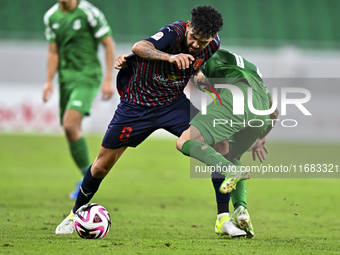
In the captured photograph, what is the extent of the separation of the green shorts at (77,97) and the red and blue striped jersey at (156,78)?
214 cm

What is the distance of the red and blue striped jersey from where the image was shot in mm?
4301

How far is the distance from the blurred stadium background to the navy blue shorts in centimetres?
1085

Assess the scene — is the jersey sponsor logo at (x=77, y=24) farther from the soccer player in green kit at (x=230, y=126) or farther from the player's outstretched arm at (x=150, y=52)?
the player's outstretched arm at (x=150, y=52)

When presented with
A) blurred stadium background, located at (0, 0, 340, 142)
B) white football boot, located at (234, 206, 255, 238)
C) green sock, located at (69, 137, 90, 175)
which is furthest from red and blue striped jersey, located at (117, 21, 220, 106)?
blurred stadium background, located at (0, 0, 340, 142)

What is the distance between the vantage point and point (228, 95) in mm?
4395

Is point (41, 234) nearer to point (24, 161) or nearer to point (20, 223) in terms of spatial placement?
point (20, 223)

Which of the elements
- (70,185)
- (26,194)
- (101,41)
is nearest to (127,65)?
(101,41)

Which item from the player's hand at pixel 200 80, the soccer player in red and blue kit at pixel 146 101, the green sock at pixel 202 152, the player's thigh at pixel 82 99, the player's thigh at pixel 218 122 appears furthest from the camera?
the player's thigh at pixel 82 99

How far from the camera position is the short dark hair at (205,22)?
3914mm

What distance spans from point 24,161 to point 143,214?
5850 mm

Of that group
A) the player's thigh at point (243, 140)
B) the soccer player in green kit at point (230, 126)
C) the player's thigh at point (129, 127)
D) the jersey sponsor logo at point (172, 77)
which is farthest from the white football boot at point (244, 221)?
the jersey sponsor logo at point (172, 77)

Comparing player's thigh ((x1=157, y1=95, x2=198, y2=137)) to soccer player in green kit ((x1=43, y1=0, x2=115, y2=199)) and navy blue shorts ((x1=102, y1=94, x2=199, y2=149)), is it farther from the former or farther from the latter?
soccer player in green kit ((x1=43, y1=0, x2=115, y2=199))

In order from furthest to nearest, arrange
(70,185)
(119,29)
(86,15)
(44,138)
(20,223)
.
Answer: (119,29), (44,138), (70,185), (86,15), (20,223)

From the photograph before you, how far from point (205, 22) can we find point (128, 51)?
12.0 meters
